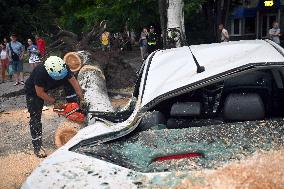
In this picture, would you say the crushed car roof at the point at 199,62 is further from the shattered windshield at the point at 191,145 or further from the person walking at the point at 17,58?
the person walking at the point at 17,58

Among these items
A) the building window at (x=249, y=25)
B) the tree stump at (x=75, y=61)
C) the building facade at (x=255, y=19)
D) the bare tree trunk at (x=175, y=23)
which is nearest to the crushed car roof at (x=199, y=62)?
the tree stump at (x=75, y=61)

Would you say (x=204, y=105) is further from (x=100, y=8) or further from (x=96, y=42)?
(x=100, y=8)

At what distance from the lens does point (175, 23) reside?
41.9 feet

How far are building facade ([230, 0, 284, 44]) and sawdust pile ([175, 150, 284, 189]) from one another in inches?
1175

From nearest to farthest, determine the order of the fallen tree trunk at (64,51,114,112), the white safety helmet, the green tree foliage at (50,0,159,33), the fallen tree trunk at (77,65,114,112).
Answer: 1. the white safety helmet
2. the fallen tree trunk at (77,65,114,112)
3. the fallen tree trunk at (64,51,114,112)
4. the green tree foliage at (50,0,159,33)

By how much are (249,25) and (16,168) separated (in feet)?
107

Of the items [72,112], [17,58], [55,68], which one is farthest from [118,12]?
[72,112]

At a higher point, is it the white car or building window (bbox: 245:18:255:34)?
the white car

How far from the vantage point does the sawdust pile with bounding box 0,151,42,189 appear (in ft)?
18.8

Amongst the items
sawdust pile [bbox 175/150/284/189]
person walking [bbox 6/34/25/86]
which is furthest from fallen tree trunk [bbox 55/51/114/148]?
person walking [bbox 6/34/25/86]

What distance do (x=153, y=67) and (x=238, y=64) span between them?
117cm

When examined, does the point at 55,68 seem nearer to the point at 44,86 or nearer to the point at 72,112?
the point at 44,86

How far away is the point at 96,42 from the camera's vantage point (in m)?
13.8

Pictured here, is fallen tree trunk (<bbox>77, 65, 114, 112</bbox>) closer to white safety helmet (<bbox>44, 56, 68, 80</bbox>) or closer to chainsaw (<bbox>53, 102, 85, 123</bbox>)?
chainsaw (<bbox>53, 102, 85, 123</bbox>)
